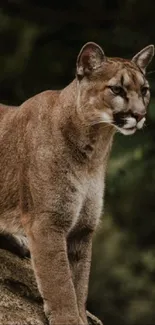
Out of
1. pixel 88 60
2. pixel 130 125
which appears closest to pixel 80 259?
pixel 130 125

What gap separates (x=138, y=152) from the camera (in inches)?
570

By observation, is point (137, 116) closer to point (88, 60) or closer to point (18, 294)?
point (88, 60)

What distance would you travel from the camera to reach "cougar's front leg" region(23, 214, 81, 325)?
8.86 m

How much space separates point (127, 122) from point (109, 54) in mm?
7084

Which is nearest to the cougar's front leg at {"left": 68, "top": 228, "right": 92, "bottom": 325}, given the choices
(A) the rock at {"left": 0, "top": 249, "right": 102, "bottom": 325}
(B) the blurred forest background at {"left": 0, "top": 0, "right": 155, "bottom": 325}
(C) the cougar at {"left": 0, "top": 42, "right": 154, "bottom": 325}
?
(C) the cougar at {"left": 0, "top": 42, "right": 154, "bottom": 325}

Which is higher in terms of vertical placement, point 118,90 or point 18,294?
point 118,90

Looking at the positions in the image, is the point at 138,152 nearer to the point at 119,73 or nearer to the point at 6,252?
the point at 6,252

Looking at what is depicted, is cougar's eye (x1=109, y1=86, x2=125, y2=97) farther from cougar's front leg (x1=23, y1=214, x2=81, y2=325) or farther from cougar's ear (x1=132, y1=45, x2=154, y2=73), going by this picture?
cougar's front leg (x1=23, y1=214, x2=81, y2=325)

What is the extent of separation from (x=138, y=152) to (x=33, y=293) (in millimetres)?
5181

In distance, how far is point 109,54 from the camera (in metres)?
15.8

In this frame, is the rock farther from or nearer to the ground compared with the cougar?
nearer to the ground

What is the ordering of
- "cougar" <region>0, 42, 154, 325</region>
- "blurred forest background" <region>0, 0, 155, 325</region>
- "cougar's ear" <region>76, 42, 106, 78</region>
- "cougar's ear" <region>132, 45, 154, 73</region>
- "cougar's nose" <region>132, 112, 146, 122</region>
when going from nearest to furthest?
"cougar's nose" <region>132, 112, 146, 122</region>, "cougar" <region>0, 42, 154, 325</region>, "cougar's ear" <region>76, 42, 106, 78</region>, "cougar's ear" <region>132, 45, 154, 73</region>, "blurred forest background" <region>0, 0, 155, 325</region>

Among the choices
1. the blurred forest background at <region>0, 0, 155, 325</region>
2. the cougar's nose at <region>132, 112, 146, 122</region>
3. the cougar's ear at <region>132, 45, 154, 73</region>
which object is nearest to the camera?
the cougar's nose at <region>132, 112, 146, 122</region>

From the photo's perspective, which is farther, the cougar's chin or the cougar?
the cougar
